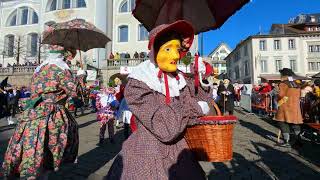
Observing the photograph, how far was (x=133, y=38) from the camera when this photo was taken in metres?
38.8

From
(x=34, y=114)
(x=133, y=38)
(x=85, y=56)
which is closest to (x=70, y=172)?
(x=34, y=114)

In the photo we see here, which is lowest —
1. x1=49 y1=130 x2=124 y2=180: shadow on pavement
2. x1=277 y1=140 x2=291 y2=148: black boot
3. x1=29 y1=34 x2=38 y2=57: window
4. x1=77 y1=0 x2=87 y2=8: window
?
x1=49 y1=130 x2=124 y2=180: shadow on pavement

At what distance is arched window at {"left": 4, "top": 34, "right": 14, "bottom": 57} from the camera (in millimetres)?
41188

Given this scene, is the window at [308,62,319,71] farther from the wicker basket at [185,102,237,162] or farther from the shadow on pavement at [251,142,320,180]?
the wicker basket at [185,102,237,162]

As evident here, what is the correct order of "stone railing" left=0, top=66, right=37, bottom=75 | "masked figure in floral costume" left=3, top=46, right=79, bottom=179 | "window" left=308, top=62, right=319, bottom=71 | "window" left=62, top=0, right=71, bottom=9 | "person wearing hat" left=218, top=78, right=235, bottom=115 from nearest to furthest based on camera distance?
1. "masked figure in floral costume" left=3, top=46, right=79, bottom=179
2. "person wearing hat" left=218, top=78, right=235, bottom=115
3. "stone railing" left=0, top=66, right=37, bottom=75
4. "window" left=62, top=0, right=71, bottom=9
5. "window" left=308, top=62, right=319, bottom=71

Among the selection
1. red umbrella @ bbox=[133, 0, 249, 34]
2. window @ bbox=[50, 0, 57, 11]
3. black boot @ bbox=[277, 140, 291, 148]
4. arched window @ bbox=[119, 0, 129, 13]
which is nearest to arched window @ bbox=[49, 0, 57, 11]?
window @ bbox=[50, 0, 57, 11]

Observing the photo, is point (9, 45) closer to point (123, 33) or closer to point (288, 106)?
point (123, 33)

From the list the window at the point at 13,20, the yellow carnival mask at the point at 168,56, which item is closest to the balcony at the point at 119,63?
the window at the point at 13,20

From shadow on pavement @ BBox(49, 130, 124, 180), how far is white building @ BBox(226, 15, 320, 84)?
145 ft

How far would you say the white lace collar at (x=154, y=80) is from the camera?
268 cm

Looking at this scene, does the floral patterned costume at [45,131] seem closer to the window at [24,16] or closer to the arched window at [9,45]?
the arched window at [9,45]

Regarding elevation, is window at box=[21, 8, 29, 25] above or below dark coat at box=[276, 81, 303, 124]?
above

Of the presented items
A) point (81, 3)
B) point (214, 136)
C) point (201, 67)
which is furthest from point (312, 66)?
point (214, 136)

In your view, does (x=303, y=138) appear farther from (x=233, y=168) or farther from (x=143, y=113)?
(x=143, y=113)
